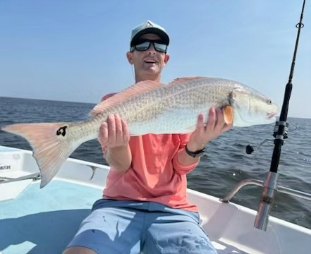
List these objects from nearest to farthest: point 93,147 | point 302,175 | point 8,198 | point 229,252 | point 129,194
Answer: point 129,194 < point 229,252 < point 8,198 < point 302,175 < point 93,147

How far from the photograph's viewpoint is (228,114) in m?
2.84

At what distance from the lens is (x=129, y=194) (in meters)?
3.16

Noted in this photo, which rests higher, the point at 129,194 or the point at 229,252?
the point at 129,194

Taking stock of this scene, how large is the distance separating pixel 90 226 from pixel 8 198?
7.19ft

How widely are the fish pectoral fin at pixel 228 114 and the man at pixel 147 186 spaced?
4 cm

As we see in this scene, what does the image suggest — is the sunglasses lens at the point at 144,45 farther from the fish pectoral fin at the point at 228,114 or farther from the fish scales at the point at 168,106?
the fish pectoral fin at the point at 228,114

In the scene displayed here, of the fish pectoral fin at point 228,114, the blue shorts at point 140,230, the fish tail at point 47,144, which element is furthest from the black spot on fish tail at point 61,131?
the fish pectoral fin at point 228,114

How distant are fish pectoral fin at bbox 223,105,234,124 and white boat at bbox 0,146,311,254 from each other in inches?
63.2

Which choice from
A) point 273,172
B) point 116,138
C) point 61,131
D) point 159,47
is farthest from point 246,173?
point 61,131

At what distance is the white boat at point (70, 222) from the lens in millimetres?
3619

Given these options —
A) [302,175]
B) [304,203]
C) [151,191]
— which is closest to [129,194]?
[151,191]

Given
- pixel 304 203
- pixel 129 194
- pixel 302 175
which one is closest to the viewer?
pixel 129 194

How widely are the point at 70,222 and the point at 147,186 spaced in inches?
51.3

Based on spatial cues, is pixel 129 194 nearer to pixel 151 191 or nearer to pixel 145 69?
pixel 151 191
